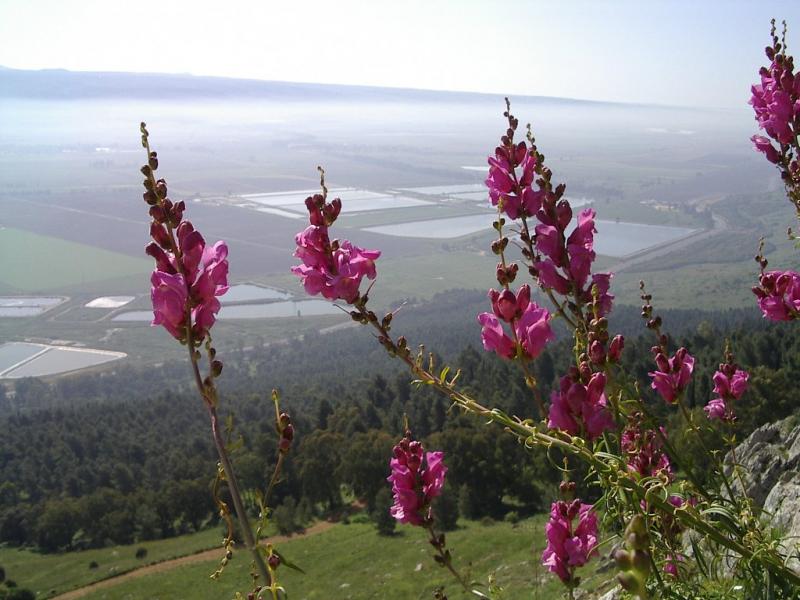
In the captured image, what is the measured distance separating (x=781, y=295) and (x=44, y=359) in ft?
287

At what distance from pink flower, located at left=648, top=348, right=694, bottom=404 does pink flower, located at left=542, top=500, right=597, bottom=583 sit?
0.45 m

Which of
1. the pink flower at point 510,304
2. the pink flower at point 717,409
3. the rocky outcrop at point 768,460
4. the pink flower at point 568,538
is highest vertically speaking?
the pink flower at point 510,304

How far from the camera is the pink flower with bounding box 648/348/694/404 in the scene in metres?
1.94

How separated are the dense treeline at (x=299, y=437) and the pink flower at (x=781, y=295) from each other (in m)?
15.3

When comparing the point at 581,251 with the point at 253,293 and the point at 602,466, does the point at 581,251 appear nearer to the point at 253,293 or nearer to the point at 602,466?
the point at 602,466

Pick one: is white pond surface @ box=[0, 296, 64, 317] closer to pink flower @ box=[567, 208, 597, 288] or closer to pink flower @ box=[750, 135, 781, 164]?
pink flower @ box=[750, 135, 781, 164]

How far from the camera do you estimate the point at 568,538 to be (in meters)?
1.68

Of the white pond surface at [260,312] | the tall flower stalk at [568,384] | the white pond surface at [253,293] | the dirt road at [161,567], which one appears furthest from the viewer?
the white pond surface at [253,293]

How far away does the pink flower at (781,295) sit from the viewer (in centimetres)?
206

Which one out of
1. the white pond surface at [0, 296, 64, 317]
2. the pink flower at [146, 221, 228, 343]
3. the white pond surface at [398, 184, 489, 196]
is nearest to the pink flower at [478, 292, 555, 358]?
the pink flower at [146, 221, 228, 343]

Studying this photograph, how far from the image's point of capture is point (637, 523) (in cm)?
59

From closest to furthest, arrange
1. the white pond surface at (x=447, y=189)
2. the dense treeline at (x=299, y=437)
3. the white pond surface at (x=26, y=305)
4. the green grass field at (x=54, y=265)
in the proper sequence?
the dense treeline at (x=299, y=437), the white pond surface at (x=26, y=305), the green grass field at (x=54, y=265), the white pond surface at (x=447, y=189)

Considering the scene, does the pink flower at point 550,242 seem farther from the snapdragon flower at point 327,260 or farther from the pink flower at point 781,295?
the pink flower at point 781,295

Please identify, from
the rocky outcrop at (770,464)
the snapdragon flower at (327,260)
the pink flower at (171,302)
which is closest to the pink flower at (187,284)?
the pink flower at (171,302)
